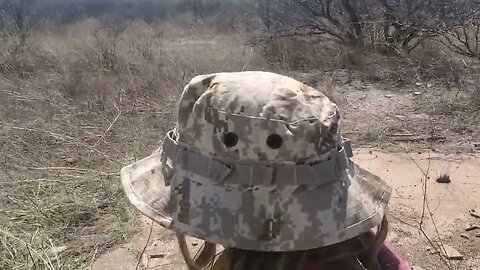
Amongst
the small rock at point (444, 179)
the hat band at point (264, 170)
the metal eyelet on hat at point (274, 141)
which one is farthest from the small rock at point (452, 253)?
the metal eyelet on hat at point (274, 141)

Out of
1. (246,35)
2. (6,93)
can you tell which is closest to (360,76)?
(246,35)

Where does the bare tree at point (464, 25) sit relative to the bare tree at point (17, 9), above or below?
above

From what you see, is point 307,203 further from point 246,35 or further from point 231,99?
point 246,35

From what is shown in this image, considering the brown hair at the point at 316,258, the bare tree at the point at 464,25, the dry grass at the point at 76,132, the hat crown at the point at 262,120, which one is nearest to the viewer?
the hat crown at the point at 262,120

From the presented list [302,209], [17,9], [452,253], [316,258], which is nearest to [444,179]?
[452,253]

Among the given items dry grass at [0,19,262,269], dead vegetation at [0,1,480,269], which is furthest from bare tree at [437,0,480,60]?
dry grass at [0,19,262,269]

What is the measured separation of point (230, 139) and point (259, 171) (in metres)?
0.09

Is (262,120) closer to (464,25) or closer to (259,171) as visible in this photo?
(259,171)

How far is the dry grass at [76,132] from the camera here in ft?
9.29

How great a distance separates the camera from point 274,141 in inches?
47.8

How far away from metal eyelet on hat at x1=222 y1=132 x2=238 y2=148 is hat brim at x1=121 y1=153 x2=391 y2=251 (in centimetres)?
10

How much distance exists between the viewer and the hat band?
48.6 inches

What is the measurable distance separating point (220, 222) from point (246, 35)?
7.26 metres

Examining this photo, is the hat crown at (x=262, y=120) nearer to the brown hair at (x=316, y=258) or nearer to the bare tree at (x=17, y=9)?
the brown hair at (x=316, y=258)
